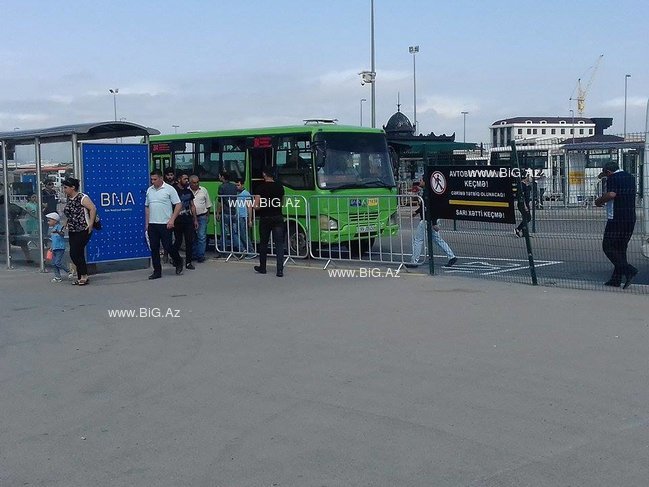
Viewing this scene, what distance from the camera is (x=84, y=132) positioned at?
1391cm

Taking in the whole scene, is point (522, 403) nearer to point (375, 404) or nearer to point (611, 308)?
point (375, 404)

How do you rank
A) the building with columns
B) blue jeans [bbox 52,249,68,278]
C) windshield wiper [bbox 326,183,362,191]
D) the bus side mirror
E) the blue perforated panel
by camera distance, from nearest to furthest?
blue jeans [bbox 52,249,68,278]
the blue perforated panel
the bus side mirror
windshield wiper [bbox 326,183,362,191]
the building with columns

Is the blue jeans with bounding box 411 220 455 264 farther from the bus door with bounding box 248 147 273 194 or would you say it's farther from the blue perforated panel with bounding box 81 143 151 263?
the blue perforated panel with bounding box 81 143 151 263

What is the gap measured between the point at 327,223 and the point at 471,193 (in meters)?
3.53

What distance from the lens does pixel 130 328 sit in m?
9.81

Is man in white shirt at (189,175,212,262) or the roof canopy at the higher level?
the roof canopy

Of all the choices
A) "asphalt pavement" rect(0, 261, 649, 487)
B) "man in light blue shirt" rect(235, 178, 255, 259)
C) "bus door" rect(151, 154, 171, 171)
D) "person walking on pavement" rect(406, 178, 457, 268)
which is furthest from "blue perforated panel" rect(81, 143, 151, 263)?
"bus door" rect(151, 154, 171, 171)

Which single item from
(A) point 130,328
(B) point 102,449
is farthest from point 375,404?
(A) point 130,328

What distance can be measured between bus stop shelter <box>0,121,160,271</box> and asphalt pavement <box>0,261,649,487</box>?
11.4 ft

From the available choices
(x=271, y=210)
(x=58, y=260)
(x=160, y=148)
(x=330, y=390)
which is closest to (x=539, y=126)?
(x=160, y=148)

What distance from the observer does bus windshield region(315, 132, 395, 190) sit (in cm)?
1608

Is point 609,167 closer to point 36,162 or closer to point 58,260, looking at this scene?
point 58,260

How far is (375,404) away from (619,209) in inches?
257

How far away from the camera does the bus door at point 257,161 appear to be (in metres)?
17.1
